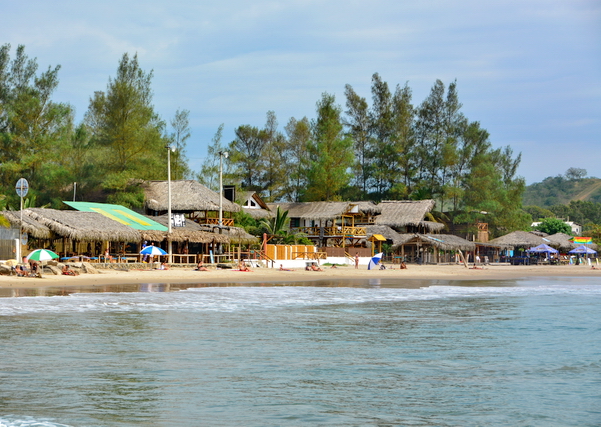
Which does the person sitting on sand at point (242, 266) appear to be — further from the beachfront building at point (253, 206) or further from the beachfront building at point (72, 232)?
the beachfront building at point (253, 206)

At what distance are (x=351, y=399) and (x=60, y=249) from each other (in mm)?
28736

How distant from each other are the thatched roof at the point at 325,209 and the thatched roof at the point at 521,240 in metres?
13.3

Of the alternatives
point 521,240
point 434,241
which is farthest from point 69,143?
point 521,240

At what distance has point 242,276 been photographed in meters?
33.6

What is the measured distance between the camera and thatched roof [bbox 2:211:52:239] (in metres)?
30.9

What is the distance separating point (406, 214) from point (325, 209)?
23.3 feet

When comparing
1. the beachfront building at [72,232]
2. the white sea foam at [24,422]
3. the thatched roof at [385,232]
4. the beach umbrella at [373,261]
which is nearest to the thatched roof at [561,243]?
the thatched roof at [385,232]

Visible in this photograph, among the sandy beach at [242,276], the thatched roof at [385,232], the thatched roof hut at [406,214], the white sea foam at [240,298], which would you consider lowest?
the white sea foam at [240,298]

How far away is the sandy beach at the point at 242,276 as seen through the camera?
2616cm

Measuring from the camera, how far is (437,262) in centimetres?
5397

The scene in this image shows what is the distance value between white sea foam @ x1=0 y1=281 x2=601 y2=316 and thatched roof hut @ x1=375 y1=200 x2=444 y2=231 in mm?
25323

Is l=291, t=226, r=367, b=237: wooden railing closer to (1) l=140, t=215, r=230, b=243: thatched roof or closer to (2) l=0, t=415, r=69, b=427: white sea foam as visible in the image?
(1) l=140, t=215, r=230, b=243: thatched roof

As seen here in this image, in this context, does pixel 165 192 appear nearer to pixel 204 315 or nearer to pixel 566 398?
pixel 204 315

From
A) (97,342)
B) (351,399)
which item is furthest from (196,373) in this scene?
(97,342)
